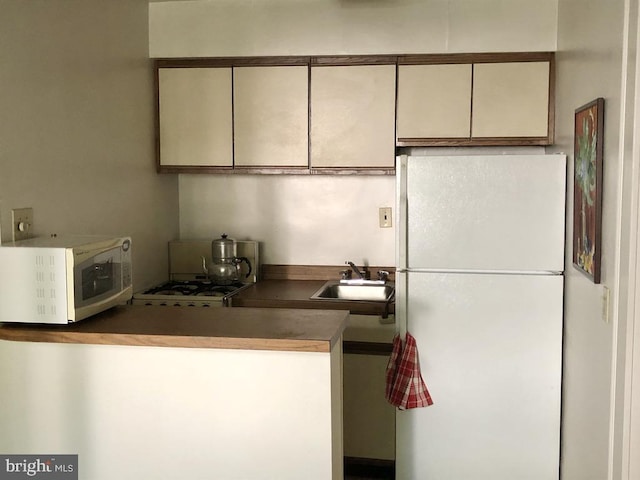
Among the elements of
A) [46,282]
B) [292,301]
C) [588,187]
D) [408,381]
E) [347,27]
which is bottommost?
[408,381]

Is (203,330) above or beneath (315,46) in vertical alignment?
beneath

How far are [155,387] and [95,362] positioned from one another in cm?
21

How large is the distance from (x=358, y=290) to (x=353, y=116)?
94 centimetres

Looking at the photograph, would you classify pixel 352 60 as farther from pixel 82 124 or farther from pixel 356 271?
pixel 82 124

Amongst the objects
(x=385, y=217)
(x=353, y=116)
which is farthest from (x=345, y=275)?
(x=353, y=116)

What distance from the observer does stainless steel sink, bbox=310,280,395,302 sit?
3557mm

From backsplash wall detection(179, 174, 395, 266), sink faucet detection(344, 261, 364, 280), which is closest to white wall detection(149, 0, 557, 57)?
backsplash wall detection(179, 174, 395, 266)

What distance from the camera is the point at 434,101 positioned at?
3359mm

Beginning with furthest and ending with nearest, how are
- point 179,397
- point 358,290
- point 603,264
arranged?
point 358,290 < point 603,264 < point 179,397

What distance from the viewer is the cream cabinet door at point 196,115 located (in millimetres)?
3541

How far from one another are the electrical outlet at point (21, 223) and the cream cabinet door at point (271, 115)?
53.7 inches

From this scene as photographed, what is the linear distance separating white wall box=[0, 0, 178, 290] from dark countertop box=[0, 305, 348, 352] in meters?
0.45

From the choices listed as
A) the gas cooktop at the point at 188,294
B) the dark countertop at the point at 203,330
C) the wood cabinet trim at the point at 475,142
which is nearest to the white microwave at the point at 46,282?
the dark countertop at the point at 203,330

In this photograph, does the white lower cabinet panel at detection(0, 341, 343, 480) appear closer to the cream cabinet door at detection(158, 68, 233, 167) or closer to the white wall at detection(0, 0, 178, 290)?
the white wall at detection(0, 0, 178, 290)
